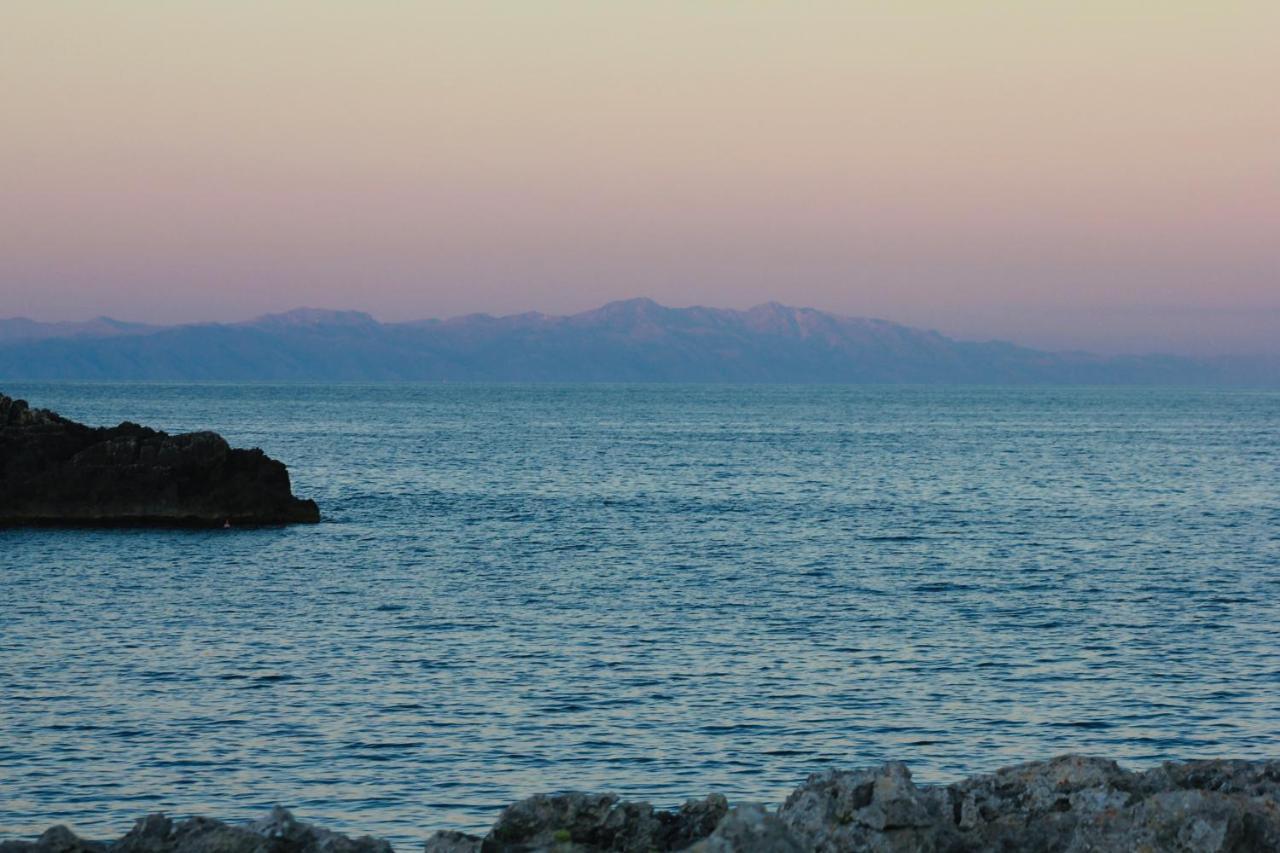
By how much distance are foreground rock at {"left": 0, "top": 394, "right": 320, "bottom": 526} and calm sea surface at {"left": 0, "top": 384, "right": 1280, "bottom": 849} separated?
3.21 meters

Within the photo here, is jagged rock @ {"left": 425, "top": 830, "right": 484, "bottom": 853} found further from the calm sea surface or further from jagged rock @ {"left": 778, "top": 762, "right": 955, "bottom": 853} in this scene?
the calm sea surface

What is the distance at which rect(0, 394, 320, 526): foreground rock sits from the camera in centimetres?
6431

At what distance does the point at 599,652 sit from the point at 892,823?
70.0 feet

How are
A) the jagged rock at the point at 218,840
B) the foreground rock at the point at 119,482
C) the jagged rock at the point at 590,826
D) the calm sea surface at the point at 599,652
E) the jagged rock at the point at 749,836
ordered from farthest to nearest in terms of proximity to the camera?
the foreground rock at the point at 119,482 < the calm sea surface at the point at 599,652 < the jagged rock at the point at 590,826 < the jagged rock at the point at 218,840 < the jagged rock at the point at 749,836

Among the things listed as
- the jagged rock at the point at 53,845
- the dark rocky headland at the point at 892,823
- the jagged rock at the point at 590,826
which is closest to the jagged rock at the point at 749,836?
the dark rocky headland at the point at 892,823

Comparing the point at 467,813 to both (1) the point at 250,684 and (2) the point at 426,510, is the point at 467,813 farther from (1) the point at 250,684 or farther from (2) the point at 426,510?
(2) the point at 426,510

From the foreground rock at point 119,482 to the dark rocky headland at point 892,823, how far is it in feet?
173

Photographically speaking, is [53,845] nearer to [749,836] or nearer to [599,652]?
[749,836]

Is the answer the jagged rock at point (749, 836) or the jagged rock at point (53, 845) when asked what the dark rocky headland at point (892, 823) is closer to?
the jagged rock at point (53, 845)

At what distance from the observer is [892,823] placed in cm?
1303

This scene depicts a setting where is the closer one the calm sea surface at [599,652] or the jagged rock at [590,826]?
the jagged rock at [590,826]

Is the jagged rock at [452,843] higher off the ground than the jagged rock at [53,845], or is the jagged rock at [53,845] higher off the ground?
the jagged rock at [452,843]

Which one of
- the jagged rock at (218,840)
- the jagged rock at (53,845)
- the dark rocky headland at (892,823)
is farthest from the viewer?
the jagged rock at (53,845)

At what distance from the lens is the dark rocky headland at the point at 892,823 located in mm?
12336
